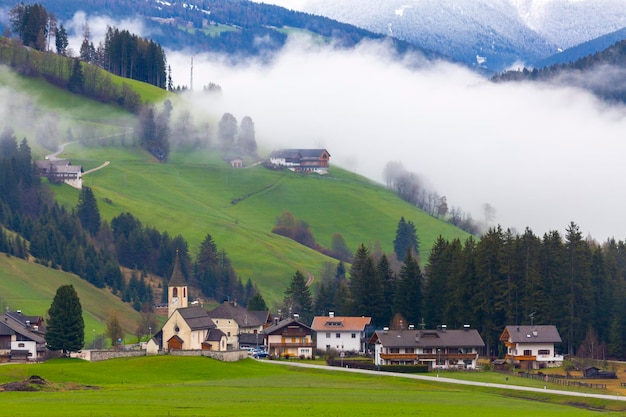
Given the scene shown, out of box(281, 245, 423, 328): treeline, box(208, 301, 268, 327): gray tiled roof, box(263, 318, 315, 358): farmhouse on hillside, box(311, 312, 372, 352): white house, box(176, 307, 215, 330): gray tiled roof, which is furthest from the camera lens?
box(281, 245, 423, 328): treeline

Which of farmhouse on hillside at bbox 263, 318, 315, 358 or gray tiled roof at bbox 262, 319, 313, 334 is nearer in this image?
farmhouse on hillside at bbox 263, 318, 315, 358

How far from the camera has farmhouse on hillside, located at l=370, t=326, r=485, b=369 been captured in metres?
152

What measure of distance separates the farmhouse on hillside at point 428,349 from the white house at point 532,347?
350 cm

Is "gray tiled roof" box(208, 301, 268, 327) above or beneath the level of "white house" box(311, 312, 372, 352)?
above

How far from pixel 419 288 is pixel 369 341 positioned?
56.0 ft

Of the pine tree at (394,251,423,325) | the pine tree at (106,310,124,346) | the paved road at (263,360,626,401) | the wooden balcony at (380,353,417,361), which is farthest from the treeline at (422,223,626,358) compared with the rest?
the pine tree at (106,310,124,346)

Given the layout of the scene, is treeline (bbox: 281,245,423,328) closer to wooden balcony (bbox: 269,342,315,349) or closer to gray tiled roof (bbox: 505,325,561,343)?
wooden balcony (bbox: 269,342,315,349)

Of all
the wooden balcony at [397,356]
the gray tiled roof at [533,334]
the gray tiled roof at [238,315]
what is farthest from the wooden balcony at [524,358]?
the gray tiled roof at [238,315]

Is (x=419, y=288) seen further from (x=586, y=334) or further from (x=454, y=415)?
(x=454, y=415)

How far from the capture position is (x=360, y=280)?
17850 centimetres

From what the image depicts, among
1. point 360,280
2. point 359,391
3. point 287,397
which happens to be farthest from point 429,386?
point 360,280

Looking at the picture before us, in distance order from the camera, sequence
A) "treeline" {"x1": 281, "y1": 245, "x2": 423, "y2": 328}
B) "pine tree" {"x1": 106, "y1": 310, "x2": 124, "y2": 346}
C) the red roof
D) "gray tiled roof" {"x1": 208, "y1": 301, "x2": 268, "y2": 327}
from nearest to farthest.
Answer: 1. the red roof
2. "pine tree" {"x1": 106, "y1": 310, "x2": 124, "y2": 346}
3. "gray tiled roof" {"x1": 208, "y1": 301, "x2": 268, "y2": 327}
4. "treeline" {"x1": 281, "y1": 245, "x2": 423, "y2": 328}

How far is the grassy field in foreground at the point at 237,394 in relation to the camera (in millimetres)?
99375

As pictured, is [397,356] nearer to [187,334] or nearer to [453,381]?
[187,334]
